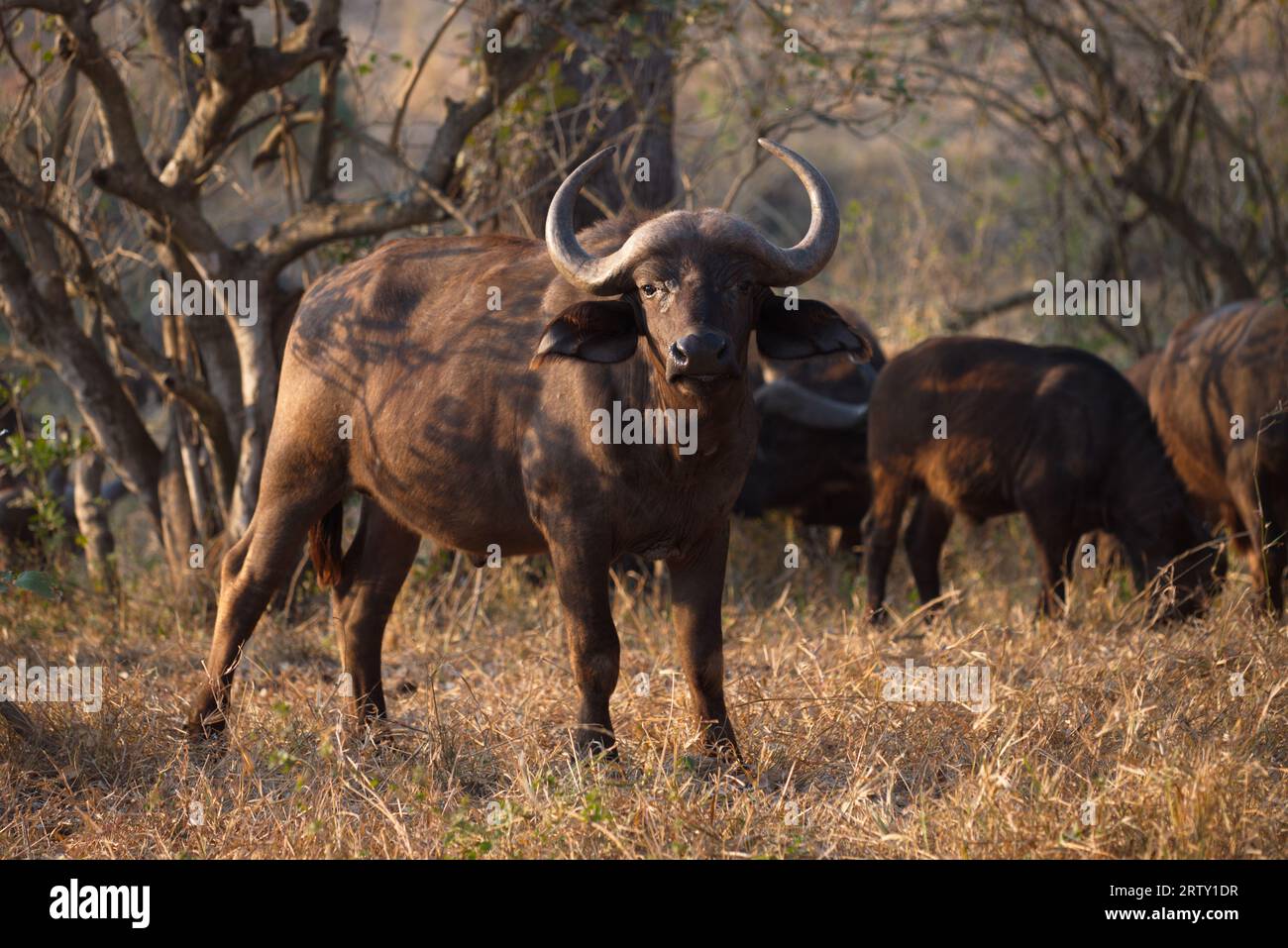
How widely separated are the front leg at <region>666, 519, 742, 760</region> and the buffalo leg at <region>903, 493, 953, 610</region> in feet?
11.0

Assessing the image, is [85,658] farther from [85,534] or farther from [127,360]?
[127,360]

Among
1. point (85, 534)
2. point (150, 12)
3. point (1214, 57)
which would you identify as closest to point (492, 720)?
point (85, 534)

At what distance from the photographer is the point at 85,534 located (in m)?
7.77

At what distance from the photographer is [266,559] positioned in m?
5.29

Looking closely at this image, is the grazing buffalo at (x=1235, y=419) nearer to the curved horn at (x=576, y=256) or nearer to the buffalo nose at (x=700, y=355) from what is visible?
the buffalo nose at (x=700, y=355)

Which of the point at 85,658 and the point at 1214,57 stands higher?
the point at 1214,57

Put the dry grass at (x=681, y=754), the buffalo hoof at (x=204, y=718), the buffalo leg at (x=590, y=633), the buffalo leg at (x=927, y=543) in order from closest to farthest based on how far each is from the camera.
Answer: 1. the dry grass at (x=681, y=754)
2. the buffalo leg at (x=590, y=633)
3. the buffalo hoof at (x=204, y=718)
4. the buffalo leg at (x=927, y=543)

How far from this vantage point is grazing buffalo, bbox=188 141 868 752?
4332 millimetres

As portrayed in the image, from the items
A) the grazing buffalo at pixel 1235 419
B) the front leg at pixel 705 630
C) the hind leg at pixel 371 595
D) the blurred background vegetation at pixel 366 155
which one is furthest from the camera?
the grazing buffalo at pixel 1235 419

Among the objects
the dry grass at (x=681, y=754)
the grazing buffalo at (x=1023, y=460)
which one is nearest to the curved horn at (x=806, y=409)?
the grazing buffalo at (x=1023, y=460)

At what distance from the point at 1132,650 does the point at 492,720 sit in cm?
271

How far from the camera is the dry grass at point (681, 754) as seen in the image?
155 inches

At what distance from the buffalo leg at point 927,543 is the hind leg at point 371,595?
3381mm

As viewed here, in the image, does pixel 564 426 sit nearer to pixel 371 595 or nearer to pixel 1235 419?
pixel 371 595
